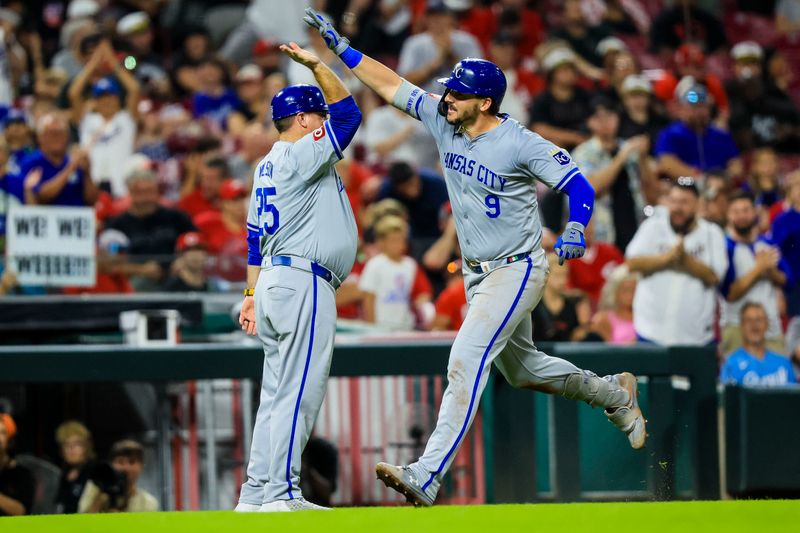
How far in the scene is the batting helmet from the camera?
21.0 feet

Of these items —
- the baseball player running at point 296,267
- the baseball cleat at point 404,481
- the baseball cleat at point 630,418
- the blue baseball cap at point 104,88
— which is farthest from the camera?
the blue baseball cap at point 104,88

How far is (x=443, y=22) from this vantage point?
43.3 feet

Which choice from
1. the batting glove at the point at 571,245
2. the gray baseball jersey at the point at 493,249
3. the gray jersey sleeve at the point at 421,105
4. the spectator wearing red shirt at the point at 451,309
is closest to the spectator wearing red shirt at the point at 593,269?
the spectator wearing red shirt at the point at 451,309

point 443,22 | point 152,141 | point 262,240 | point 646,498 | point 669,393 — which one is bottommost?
point 646,498

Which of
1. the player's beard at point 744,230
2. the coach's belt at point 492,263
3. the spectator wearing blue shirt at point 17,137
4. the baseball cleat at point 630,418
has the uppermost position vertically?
the spectator wearing blue shirt at point 17,137

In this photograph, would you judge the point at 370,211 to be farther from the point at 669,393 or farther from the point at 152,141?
the point at 669,393

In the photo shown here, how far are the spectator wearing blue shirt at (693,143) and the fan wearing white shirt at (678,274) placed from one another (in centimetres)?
149

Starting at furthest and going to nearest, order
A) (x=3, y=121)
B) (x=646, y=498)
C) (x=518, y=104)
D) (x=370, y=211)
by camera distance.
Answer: (x=518, y=104) → (x=3, y=121) → (x=370, y=211) → (x=646, y=498)

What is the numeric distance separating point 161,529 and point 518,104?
Result: 28.2 feet

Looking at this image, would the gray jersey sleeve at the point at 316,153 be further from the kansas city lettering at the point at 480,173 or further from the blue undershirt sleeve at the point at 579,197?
the blue undershirt sleeve at the point at 579,197

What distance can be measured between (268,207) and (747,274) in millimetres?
4641

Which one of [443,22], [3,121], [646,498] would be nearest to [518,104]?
[443,22]

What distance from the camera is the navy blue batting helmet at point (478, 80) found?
6.23 m

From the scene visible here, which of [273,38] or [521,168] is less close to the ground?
[273,38]
